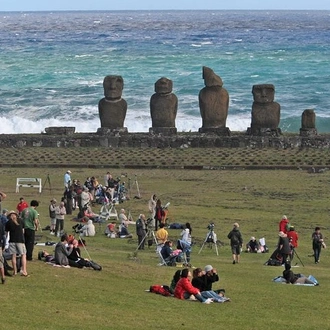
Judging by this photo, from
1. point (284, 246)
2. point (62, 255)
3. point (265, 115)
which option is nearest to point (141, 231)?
point (284, 246)

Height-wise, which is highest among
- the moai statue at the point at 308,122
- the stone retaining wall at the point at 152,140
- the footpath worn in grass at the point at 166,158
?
the moai statue at the point at 308,122

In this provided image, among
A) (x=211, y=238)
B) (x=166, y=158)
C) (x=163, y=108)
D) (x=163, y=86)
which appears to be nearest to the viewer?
(x=211, y=238)

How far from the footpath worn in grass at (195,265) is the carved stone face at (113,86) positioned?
967 centimetres

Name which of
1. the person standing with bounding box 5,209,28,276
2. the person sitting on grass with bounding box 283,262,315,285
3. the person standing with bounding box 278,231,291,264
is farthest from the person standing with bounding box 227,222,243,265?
the person standing with bounding box 5,209,28,276

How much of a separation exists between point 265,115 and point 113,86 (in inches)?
231

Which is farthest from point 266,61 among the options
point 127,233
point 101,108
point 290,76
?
point 127,233

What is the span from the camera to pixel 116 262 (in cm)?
2553

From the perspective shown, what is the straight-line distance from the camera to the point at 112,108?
161ft

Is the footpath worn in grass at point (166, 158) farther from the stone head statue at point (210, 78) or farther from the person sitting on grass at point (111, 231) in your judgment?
the person sitting on grass at point (111, 231)

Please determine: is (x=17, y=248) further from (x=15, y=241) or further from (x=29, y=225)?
(x=29, y=225)

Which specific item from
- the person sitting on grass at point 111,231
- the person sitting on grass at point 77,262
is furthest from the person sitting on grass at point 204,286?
the person sitting on grass at point 111,231

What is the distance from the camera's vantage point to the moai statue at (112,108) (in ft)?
161

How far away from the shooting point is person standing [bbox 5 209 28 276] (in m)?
22.4

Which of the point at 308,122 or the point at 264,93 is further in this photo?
the point at 264,93
